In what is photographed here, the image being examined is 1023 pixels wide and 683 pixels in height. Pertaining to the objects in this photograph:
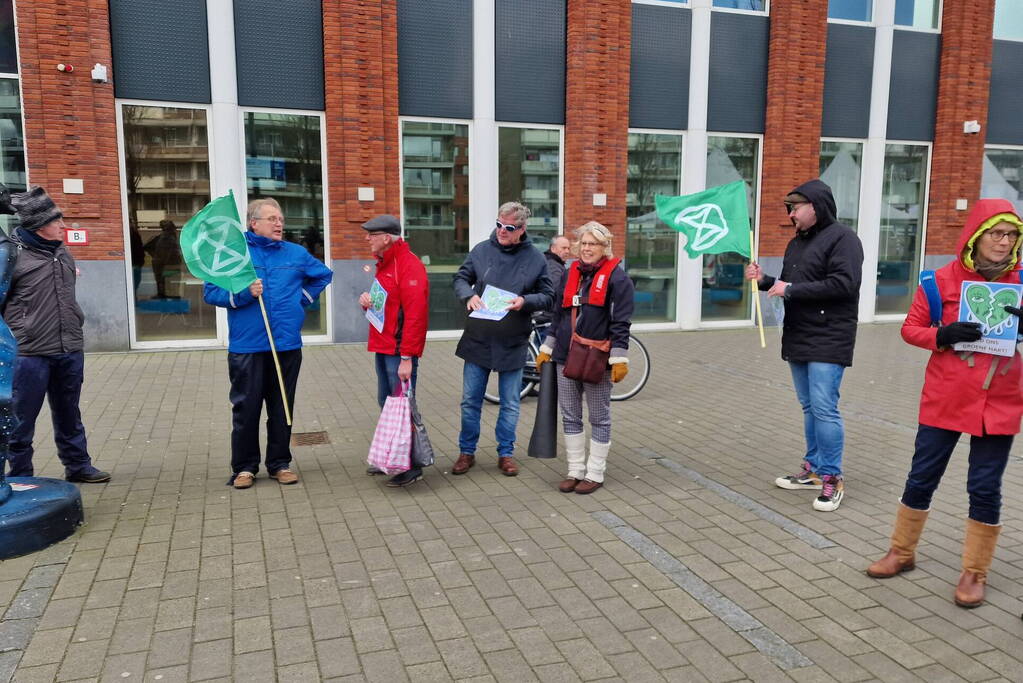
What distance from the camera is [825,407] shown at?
16.5 feet

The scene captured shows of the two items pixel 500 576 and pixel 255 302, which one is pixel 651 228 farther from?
pixel 500 576

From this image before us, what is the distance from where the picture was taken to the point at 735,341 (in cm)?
1320

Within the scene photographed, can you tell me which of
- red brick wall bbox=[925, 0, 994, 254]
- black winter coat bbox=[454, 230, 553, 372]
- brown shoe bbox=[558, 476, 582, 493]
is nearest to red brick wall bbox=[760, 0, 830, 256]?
red brick wall bbox=[925, 0, 994, 254]

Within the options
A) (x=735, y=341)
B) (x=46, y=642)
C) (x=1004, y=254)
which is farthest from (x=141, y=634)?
(x=735, y=341)

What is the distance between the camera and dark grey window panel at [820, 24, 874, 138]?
1462cm

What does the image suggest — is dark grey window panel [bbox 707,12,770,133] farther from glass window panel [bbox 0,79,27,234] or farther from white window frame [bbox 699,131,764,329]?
glass window panel [bbox 0,79,27,234]

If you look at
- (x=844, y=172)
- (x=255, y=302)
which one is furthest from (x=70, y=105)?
(x=844, y=172)

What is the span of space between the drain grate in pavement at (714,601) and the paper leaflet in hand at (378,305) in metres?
2.05

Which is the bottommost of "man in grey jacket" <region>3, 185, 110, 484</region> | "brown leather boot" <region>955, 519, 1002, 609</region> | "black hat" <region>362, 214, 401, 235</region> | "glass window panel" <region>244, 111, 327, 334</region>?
"brown leather boot" <region>955, 519, 1002, 609</region>

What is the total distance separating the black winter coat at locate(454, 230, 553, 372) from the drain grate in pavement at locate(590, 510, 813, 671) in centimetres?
148

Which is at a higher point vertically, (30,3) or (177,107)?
(30,3)

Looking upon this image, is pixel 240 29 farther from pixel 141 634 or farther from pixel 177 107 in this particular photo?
pixel 141 634

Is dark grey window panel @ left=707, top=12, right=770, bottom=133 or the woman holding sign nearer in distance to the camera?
the woman holding sign

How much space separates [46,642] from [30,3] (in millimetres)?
10032
